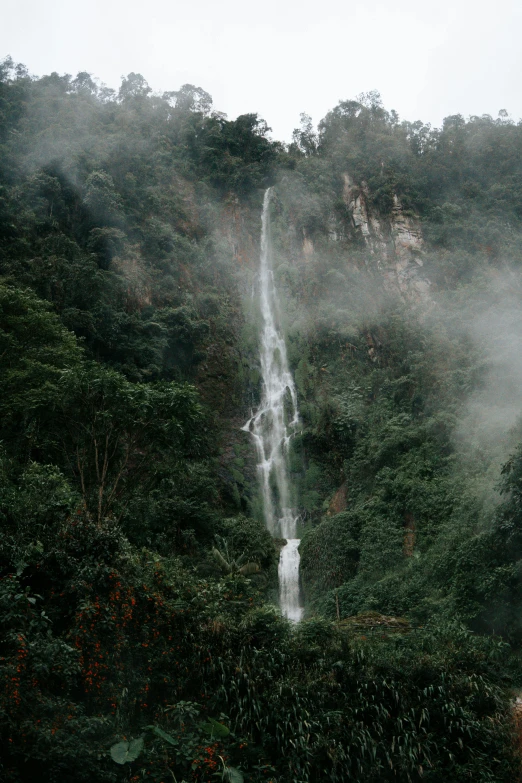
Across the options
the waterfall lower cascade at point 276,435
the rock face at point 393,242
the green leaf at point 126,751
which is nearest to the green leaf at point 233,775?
the green leaf at point 126,751

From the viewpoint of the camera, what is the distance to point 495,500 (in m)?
12.0

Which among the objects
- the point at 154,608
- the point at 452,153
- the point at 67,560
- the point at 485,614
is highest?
the point at 452,153

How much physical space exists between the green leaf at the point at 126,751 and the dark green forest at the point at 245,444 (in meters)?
0.03

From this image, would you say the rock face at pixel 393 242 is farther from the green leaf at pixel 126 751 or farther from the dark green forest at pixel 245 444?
the green leaf at pixel 126 751

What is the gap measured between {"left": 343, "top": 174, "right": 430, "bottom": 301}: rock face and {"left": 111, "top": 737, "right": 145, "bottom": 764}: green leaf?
2459 centimetres

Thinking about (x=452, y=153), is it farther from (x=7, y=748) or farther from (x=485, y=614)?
(x=7, y=748)

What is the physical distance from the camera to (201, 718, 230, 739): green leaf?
21.4 ft

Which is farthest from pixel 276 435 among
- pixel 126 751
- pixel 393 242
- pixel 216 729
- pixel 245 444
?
pixel 126 751

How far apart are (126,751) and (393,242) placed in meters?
28.2

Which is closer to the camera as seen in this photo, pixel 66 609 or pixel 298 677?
pixel 66 609

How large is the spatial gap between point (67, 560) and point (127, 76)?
1531 inches

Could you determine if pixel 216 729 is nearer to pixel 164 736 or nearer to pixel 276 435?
pixel 164 736

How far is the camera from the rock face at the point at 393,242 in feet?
93.4

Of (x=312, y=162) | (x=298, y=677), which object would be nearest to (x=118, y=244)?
(x=312, y=162)
